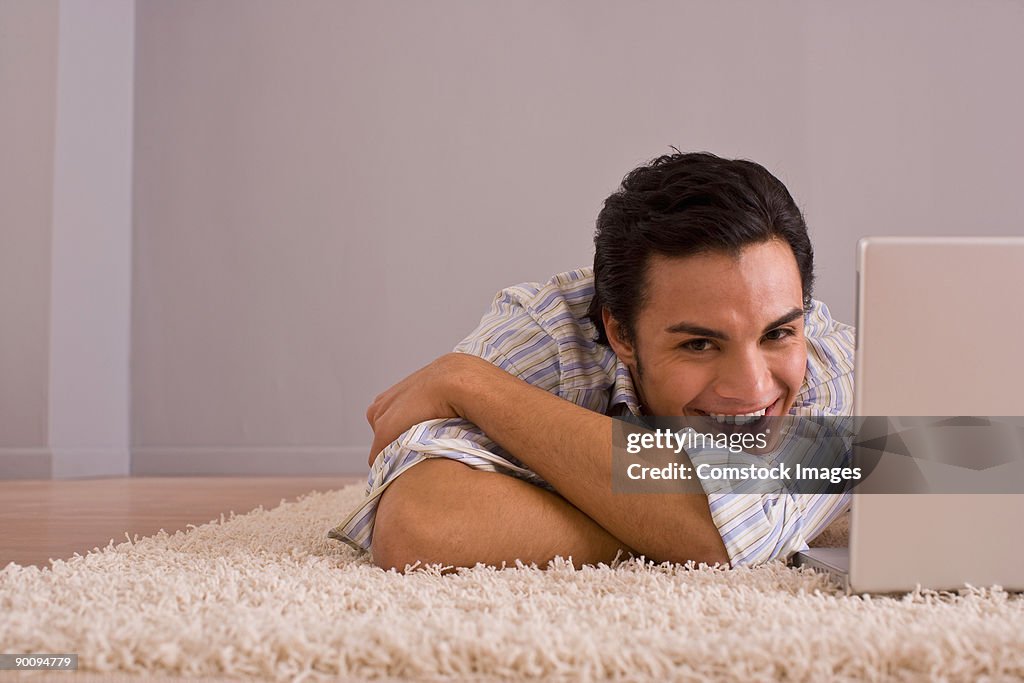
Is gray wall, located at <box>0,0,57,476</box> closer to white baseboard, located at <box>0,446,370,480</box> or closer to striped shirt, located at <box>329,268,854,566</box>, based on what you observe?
white baseboard, located at <box>0,446,370,480</box>

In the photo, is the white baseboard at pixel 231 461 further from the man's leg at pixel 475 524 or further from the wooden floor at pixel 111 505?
the man's leg at pixel 475 524

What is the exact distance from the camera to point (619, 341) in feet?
4.12

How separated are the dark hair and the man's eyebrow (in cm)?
10

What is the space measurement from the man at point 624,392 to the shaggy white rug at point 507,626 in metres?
0.09

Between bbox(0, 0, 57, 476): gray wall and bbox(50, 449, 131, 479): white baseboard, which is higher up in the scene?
bbox(0, 0, 57, 476): gray wall

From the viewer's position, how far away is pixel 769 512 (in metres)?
1.00

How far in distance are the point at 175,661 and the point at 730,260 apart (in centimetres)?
77

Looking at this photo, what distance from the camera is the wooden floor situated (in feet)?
4.70

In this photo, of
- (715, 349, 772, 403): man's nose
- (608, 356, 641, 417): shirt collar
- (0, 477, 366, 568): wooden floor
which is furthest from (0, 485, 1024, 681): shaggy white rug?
(0, 477, 366, 568): wooden floor

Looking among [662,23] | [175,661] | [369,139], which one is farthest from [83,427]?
[175,661]

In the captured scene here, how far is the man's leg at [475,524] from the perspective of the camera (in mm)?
Result: 991

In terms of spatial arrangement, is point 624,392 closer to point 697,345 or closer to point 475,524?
point 697,345

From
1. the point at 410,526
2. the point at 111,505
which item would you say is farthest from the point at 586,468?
the point at 111,505

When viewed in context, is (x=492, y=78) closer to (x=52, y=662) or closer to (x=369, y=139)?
(x=369, y=139)
